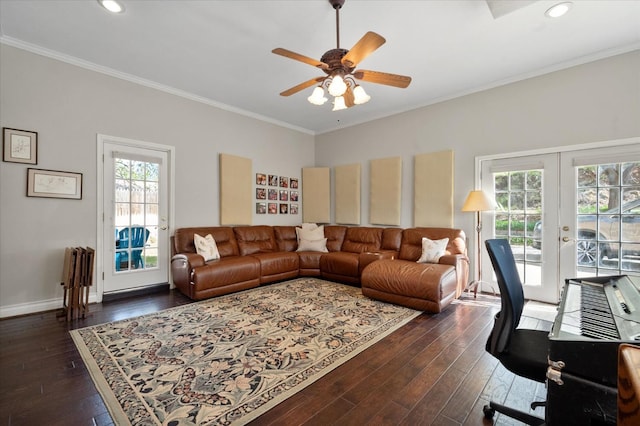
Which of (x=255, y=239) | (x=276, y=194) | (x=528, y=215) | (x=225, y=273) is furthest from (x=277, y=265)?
(x=528, y=215)

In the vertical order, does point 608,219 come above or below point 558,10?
below

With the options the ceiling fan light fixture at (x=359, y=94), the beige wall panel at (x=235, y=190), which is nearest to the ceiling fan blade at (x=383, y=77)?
the ceiling fan light fixture at (x=359, y=94)

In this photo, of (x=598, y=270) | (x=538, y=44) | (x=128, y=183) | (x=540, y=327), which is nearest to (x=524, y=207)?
(x=598, y=270)

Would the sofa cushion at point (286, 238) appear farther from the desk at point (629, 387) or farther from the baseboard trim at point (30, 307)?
the desk at point (629, 387)

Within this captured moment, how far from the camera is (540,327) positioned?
2887 mm

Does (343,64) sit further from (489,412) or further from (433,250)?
(433,250)

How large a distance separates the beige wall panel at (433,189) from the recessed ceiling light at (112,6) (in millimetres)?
4251

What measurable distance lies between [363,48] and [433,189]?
9.80ft

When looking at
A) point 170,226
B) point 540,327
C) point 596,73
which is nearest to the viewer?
point 540,327

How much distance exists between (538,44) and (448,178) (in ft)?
6.28

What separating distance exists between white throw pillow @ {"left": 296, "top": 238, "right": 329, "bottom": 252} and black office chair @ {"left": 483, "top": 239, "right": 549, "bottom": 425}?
12.2 ft

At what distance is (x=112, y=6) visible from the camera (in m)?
2.50

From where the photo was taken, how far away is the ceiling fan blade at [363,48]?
6.68 ft

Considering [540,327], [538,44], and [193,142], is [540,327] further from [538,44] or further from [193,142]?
[193,142]
